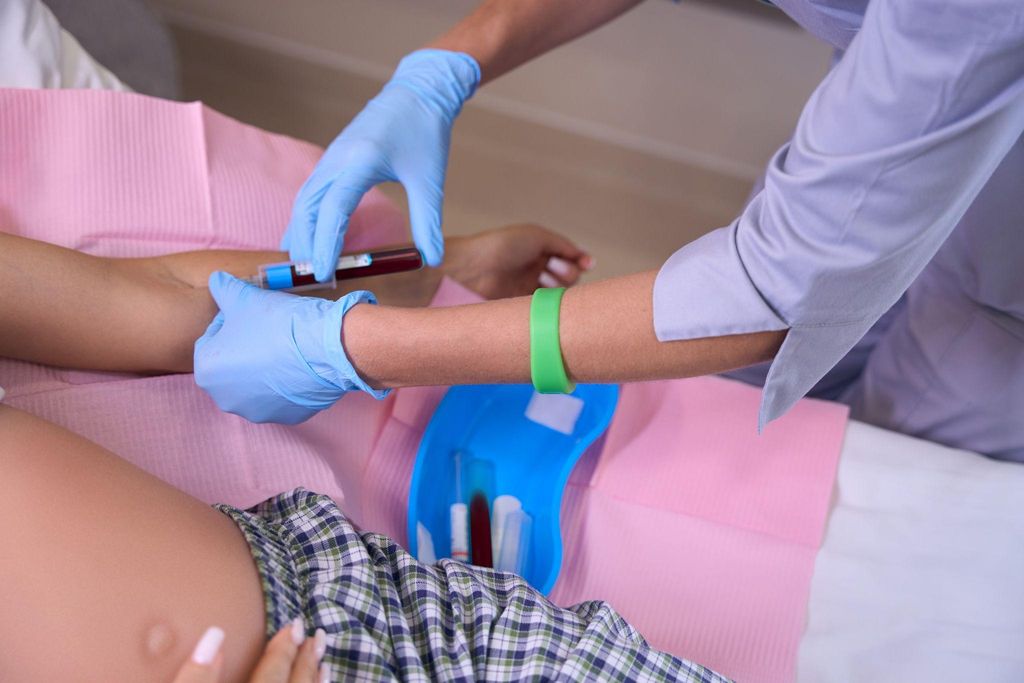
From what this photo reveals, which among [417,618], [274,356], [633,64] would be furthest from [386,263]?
[633,64]

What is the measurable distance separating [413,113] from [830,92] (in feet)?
1.94

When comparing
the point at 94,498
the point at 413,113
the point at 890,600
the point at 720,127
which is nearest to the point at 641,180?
the point at 720,127

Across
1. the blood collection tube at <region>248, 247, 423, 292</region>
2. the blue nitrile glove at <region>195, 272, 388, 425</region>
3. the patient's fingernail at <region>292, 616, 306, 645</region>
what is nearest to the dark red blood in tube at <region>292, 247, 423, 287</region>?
the blood collection tube at <region>248, 247, 423, 292</region>

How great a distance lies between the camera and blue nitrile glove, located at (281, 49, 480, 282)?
1.04m

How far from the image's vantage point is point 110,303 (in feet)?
3.03

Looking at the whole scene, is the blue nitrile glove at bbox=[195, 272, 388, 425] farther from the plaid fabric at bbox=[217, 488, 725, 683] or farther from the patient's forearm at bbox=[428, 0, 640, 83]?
the patient's forearm at bbox=[428, 0, 640, 83]

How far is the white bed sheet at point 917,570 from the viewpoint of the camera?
3.13 feet

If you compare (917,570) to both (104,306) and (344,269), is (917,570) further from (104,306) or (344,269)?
(104,306)

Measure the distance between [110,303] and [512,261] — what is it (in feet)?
1.90

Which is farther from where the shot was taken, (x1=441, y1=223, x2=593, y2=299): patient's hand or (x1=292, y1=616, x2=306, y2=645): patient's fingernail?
(x1=441, y1=223, x2=593, y2=299): patient's hand

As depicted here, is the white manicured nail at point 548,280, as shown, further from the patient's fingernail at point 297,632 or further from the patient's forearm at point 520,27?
the patient's fingernail at point 297,632

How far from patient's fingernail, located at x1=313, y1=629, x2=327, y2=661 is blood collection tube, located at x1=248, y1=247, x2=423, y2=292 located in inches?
17.1

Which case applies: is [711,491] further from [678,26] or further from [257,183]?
[678,26]

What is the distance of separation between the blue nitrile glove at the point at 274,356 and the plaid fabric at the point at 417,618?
117mm
